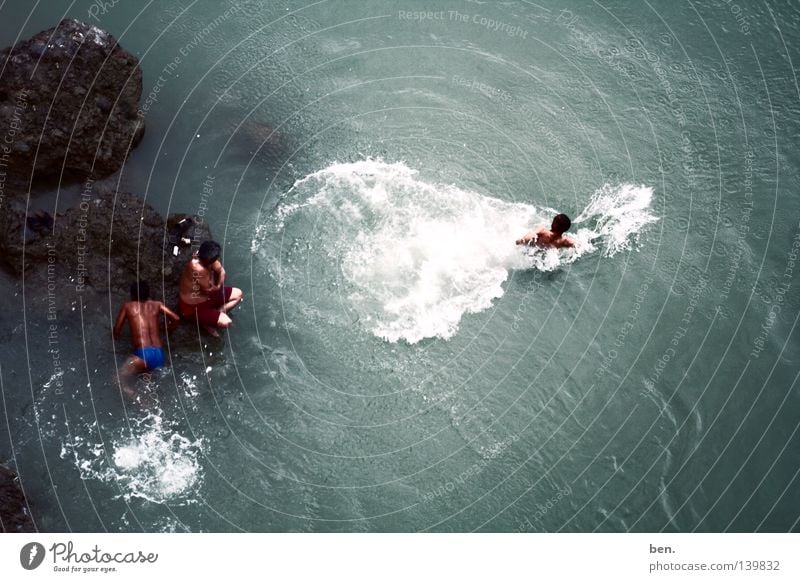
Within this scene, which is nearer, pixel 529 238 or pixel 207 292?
pixel 207 292

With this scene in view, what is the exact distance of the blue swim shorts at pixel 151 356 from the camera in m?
8.34

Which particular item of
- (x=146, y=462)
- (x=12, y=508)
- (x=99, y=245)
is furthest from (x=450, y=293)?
(x=12, y=508)

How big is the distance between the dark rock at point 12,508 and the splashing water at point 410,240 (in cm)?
351

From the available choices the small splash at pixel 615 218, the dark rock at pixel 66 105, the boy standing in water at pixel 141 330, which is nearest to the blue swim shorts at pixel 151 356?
the boy standing in water at pixel 141 330

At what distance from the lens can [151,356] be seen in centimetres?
837

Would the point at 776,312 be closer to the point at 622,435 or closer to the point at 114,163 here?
the point at 622,435

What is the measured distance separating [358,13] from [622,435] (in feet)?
23.3

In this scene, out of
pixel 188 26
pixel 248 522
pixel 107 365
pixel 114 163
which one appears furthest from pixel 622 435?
pixel 188 26

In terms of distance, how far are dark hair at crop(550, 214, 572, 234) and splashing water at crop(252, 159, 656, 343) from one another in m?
0.46

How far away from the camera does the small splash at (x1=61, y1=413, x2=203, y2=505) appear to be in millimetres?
8016

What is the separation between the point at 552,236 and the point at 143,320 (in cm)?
470

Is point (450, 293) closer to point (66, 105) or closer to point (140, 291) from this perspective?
point (140, 291)

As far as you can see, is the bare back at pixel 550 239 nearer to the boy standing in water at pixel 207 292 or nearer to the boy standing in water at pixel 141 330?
the boy standing in water at pixel 207 292

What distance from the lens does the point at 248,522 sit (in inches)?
313
